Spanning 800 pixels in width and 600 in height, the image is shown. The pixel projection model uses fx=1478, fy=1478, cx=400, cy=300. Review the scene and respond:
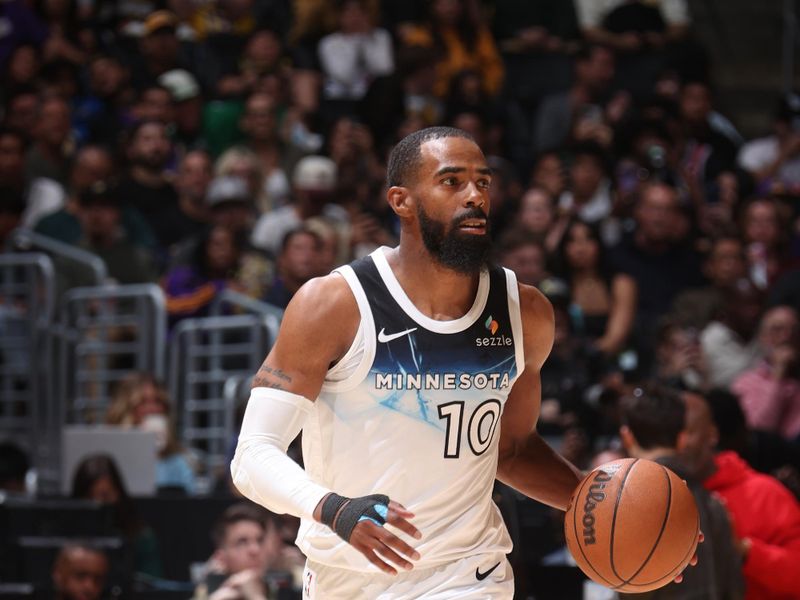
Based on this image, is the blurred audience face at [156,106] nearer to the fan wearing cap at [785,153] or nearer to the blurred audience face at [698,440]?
the fan wearing cap at [785,153]

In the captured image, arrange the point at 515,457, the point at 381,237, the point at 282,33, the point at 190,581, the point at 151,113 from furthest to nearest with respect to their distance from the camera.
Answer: the point at 282,33
the point at 151,113
the point at 381,237
the point at 190,581
the point at 515,457

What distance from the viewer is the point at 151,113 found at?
1238 centimetres

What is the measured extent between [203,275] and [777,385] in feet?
13.0

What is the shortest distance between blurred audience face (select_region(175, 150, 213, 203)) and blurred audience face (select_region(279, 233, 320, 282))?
7.31 ft

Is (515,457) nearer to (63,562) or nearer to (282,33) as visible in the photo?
(63,562)

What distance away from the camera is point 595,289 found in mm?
10391

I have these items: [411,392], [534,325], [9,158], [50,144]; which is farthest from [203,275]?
[411,392]

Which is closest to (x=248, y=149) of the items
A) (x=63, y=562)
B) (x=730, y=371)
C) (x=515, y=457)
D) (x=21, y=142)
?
(x=21, y=142)

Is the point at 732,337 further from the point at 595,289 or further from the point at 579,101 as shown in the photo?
the point at 579,101

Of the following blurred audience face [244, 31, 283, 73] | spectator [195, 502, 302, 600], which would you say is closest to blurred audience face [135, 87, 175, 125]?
blurred audience face [244, 31, 283, 73]

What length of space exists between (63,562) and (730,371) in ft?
15.0

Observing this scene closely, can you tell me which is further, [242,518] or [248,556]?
[242,518]

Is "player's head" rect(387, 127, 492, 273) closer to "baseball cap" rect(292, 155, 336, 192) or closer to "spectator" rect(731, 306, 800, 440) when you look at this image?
"spectator" rect(731, 306, 800, 440)

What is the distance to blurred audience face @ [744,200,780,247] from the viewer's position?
10.9m
